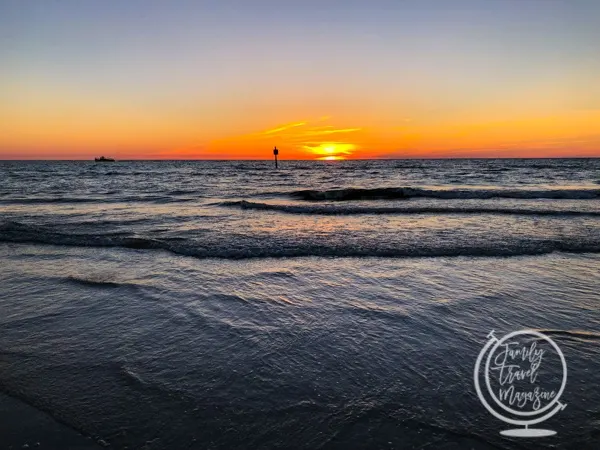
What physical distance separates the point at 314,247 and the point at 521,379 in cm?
604

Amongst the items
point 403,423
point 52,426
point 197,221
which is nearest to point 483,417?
point 403,423

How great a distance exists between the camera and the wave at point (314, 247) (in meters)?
8.62

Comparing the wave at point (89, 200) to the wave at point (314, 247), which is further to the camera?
the wave at point (89, 200)

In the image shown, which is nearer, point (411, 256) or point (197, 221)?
point (411, 256)

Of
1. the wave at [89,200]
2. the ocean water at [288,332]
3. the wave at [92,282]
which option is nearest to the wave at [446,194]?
the wave at [89,200]

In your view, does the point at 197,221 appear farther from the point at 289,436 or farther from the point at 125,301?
the point at 289,436

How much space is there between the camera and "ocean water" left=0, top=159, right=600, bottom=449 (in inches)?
111

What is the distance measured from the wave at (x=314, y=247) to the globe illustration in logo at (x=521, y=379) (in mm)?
4297

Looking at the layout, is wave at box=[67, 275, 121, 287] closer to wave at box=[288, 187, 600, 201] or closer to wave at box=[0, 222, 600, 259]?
wave at box=[0, 222, 600, 259]

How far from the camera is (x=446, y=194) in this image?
78.2 ft

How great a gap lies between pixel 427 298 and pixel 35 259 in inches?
320

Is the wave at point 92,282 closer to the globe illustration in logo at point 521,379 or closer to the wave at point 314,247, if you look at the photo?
the wave at point 314,247

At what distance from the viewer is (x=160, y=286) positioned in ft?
20.7

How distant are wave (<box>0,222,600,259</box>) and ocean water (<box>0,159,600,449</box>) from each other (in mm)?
64
